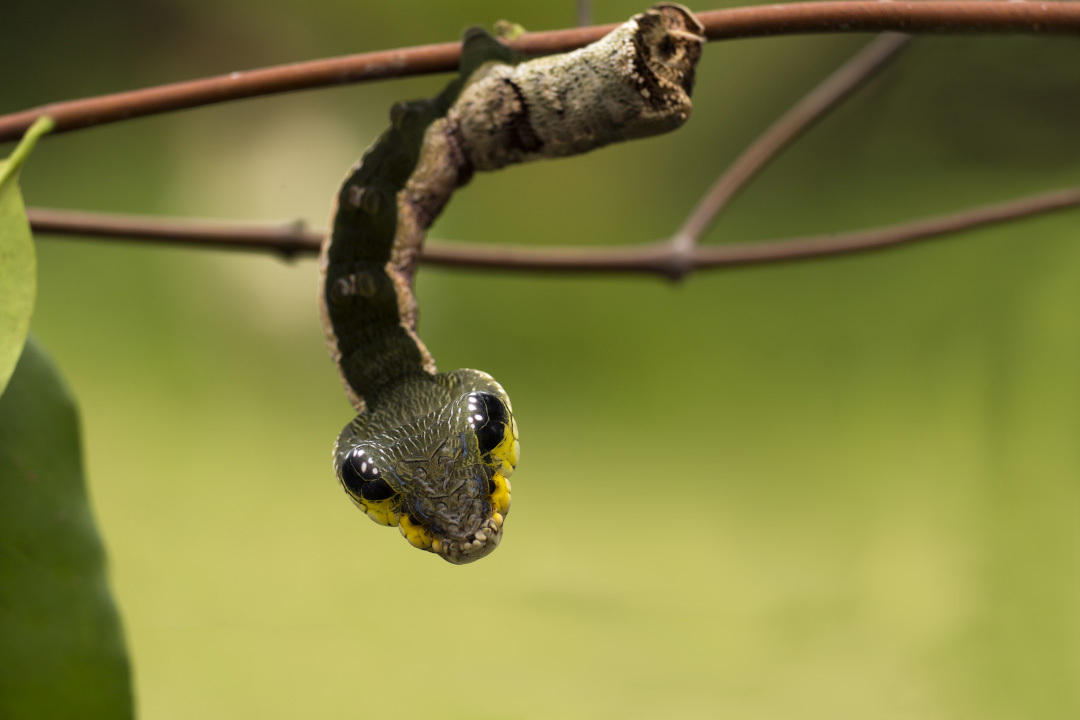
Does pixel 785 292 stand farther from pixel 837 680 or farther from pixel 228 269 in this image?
pixel 228 269

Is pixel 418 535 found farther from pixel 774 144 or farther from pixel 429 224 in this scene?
pixel 774 144

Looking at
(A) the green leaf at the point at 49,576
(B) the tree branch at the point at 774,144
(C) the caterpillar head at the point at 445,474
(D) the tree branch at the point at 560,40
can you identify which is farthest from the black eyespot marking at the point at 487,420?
(B) the tree branch at the point at 774,144

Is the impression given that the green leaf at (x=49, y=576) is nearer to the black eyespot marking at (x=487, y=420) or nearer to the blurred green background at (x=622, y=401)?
the black eyespot marking at (x=487, y=420)

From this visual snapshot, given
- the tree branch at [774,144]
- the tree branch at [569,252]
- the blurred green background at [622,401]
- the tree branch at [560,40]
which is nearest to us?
the tree branch at [560,40]

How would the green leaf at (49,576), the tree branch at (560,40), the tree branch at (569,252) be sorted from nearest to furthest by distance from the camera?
the tree branch at (560,40)
the green leaf at (49,576)
the tree branch at (569,252)

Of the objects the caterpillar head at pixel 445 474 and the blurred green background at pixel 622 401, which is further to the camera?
the blurred green background at pixel 622 401

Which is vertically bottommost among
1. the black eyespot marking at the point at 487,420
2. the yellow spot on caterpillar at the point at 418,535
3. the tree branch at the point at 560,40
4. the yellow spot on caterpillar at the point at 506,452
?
the yellow spot on caterpillar at the point at 418,535

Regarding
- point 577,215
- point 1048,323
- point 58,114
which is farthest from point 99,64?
point 1048,323
